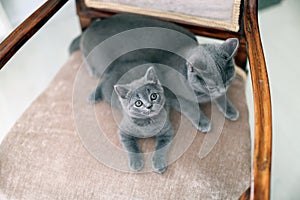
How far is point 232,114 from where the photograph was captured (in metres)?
0.84

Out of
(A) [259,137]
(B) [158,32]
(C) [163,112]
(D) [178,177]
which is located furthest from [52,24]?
(A) [259,137]

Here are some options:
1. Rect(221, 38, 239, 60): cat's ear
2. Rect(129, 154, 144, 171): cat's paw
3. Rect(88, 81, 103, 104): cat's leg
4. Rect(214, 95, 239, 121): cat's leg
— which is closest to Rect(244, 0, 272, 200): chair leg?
Rect(221, 38, 239, 60): cat's ear

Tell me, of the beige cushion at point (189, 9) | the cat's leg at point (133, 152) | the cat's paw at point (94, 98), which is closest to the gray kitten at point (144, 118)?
the cat's leg at point (133, 152)

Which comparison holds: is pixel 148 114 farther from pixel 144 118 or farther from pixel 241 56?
pixel 241 56

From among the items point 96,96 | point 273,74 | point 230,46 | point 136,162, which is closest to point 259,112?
point 230,46

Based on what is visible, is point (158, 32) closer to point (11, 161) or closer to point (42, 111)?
point (42, 111)

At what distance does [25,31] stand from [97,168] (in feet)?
1.19

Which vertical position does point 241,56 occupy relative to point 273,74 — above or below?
above

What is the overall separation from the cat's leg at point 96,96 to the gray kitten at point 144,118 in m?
0.11

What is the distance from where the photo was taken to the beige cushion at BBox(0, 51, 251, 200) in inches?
29.1

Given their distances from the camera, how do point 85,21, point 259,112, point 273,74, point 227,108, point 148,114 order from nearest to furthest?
point 259,112 < point 148,114 < point 227,108 < point 85,21 < point 273,74

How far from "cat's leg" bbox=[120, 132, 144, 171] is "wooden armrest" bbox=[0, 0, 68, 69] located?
312 mm

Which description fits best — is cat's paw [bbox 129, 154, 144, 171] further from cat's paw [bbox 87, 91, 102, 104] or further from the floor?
the floor

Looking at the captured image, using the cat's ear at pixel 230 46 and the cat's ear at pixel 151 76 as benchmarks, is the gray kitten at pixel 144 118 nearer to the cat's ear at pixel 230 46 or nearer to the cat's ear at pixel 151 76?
the cat's ear at pixel 151 76
